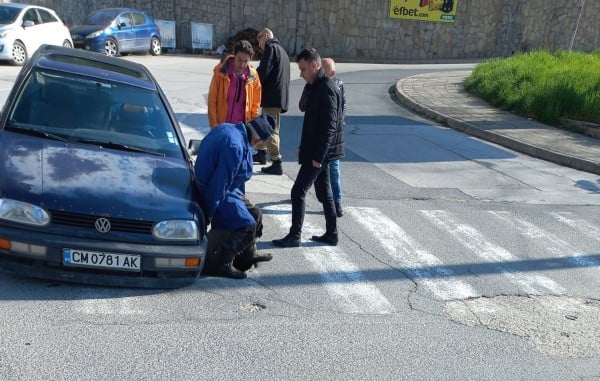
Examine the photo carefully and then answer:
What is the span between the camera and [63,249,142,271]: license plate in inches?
181

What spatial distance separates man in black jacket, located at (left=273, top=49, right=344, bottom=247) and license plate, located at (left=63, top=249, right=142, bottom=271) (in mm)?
1990

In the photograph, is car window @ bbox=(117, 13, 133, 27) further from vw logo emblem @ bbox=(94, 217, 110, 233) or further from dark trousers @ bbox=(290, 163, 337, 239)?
vw logo emblem @ bbox=(94, 217, 110, 233)

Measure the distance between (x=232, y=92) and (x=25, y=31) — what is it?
1236 cm

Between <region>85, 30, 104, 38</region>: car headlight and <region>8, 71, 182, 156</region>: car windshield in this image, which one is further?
<region>85, 30, 104, 38</region>: car headlight

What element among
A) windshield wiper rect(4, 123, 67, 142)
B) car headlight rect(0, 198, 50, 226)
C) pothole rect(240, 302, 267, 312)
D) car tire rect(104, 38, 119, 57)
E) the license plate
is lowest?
car tire rect(104, 38, 119, 57)

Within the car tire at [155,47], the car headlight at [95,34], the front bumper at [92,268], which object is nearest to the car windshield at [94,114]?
the front bumper at [92,268]

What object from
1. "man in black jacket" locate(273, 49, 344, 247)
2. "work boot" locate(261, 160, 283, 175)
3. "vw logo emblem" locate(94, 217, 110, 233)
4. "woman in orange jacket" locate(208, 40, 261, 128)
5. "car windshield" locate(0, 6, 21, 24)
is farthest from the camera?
"car windshield" locate(0, 6, 21, 24)

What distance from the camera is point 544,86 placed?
604 inches

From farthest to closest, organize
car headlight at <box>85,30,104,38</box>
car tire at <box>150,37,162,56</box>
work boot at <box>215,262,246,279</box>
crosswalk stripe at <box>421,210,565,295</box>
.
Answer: car tire at <box>150,37,162,56</box>
car headlight at <box>85,30,104,38</box>
crosswalk stripe at <box>421,210,565,295</box>
work boot at <box>215,262,246,279</box>

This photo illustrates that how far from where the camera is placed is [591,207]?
8.88 m

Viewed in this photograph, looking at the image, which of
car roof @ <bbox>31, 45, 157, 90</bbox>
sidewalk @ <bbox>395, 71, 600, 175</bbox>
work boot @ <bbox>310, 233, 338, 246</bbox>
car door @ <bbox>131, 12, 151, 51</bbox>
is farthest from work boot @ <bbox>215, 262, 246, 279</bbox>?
car door @ <bbox>131, 12, 151, 51</bbox>

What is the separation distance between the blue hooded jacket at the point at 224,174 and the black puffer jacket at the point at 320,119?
38.8 inches

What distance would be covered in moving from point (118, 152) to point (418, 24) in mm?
26845

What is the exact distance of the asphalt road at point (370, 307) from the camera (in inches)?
165
